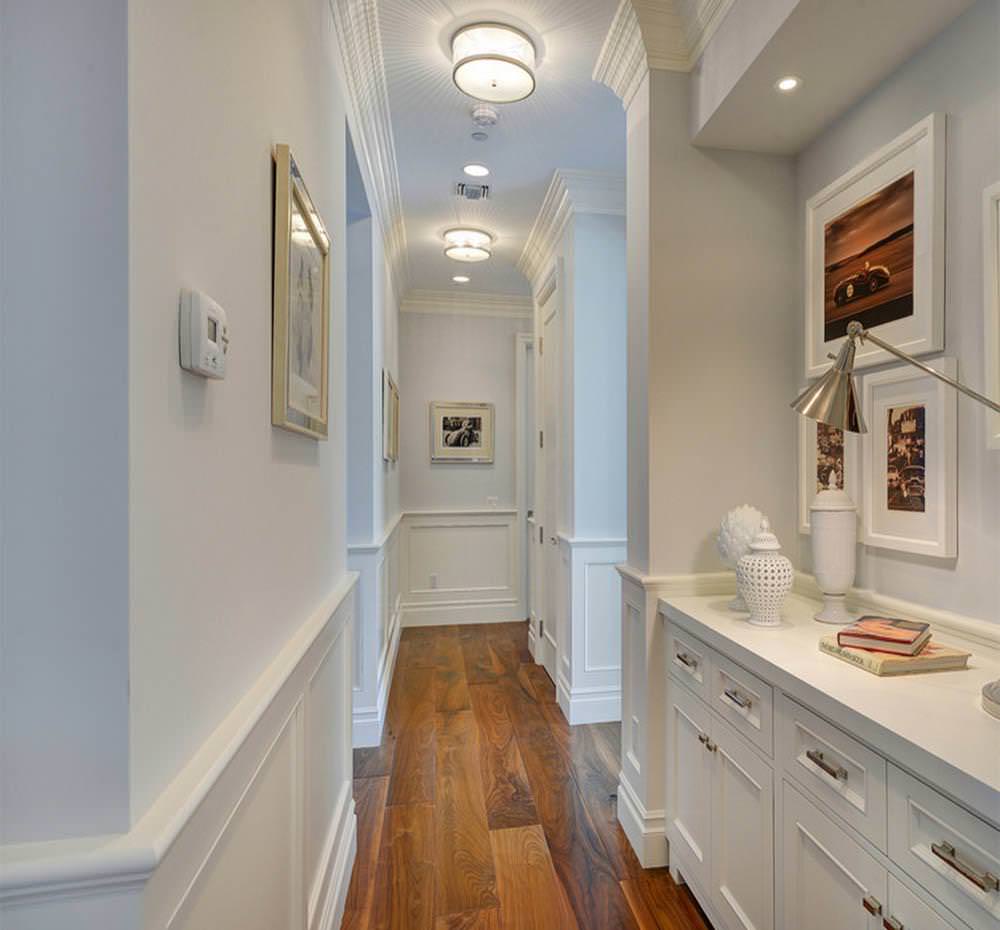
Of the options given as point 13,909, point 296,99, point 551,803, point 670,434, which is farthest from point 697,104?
point 551,803

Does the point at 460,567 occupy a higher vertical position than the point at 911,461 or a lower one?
lower

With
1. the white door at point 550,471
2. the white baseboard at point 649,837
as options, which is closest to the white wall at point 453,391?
the white door at point 550,471

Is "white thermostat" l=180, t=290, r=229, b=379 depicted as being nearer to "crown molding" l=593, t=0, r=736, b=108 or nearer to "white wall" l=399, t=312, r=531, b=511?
"crown molding" l=593, t=0, r=736, b=108

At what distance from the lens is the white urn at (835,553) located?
61.5 inches

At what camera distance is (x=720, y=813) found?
1.50m

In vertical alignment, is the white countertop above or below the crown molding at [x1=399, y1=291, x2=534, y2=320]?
below

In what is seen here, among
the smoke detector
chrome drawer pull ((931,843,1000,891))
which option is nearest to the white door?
the smoke detector

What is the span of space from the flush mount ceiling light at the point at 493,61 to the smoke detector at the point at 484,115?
270 millimetres

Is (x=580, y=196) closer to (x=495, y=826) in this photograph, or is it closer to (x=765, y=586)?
(x=765, y=586)

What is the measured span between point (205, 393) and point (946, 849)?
1249 mm

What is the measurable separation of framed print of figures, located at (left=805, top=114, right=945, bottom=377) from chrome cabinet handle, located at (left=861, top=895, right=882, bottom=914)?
3.90 feet

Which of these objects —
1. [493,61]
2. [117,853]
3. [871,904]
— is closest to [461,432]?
[493,61]

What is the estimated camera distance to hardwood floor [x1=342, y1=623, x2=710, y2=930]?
1684 mm

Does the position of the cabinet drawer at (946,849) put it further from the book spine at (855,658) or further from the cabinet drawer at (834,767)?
the book spine at (855,658)
